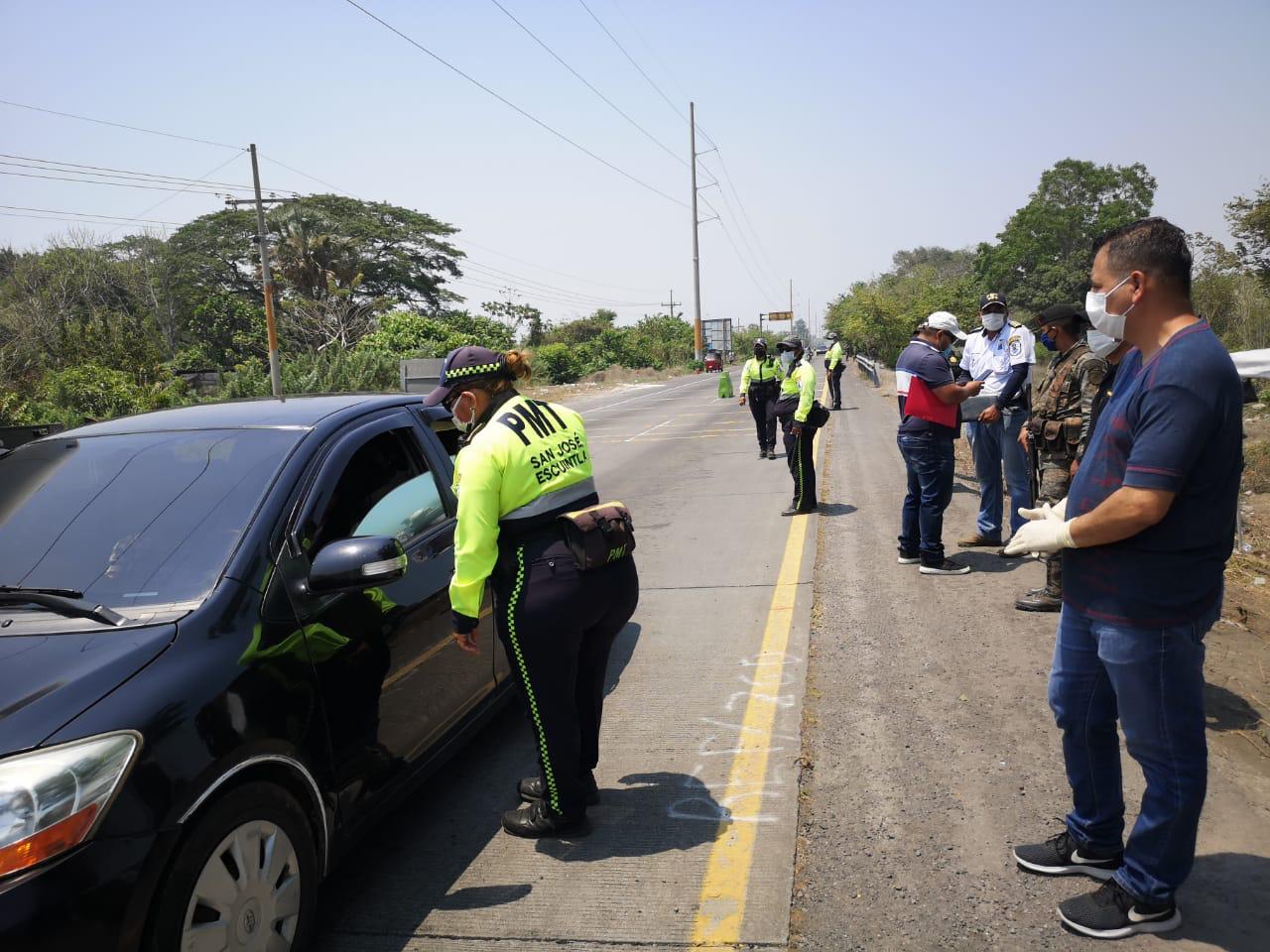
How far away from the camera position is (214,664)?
2.48 m

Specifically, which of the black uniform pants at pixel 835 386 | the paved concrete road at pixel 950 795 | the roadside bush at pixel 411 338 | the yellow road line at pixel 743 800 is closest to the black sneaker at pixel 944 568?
the paved concrete road at pixel 950 795

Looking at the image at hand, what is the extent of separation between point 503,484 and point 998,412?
5118mm

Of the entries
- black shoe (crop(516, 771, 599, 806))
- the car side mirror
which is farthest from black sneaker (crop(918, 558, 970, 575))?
the car side mirror

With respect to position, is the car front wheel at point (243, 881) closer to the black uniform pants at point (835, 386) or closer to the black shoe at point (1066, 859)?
the black shoe at point (1066, 859)

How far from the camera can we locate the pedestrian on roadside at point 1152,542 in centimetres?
246

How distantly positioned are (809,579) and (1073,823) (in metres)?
3.85

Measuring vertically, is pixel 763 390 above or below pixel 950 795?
above

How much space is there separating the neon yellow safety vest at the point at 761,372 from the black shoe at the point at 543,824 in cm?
1062

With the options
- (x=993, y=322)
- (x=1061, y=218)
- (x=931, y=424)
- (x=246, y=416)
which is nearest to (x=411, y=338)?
(x=993, y=322)

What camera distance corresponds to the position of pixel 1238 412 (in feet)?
7.99

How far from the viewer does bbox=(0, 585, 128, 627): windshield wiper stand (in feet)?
8.52

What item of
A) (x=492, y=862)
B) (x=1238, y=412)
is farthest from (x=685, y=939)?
(x=1238, y=412)

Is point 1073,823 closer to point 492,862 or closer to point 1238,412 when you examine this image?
point 1238,412

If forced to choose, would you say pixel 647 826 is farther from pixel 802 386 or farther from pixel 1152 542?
pixel 802 386
